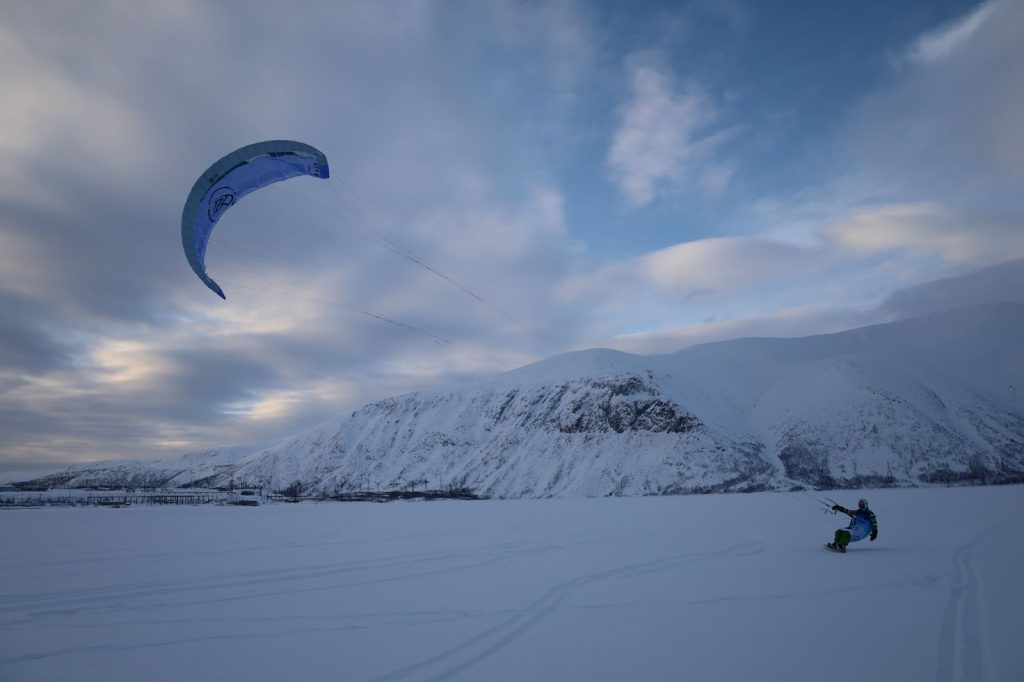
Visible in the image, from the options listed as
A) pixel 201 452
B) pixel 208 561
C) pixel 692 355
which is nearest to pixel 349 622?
pixel 208 561

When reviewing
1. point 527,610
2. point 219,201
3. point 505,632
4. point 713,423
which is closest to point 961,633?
point 527,610

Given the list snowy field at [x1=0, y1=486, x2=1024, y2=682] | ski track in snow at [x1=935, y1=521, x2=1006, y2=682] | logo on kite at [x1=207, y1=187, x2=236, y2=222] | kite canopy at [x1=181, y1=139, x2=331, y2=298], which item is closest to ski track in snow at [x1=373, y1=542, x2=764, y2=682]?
snowy field at [x1=0, y1=486, x2=1024, y2=682]

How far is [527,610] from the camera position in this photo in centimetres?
891

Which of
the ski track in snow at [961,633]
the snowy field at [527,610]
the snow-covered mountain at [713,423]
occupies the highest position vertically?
the snow-covered mountain at [713,423]

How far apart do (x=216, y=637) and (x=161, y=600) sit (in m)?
3.49

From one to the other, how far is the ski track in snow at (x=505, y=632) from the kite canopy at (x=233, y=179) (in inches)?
699

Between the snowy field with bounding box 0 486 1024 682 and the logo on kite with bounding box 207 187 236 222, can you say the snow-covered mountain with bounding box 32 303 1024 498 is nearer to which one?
the snowy field with bounding box 0 486 1024 682

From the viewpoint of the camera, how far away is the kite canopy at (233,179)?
1964 centimetres

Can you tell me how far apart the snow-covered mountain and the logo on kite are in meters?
63.1

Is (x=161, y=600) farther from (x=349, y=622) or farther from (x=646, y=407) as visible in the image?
(x=646, y=407)

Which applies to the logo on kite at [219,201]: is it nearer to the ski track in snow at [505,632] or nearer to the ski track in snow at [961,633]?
the ski track in snow at [505,632]

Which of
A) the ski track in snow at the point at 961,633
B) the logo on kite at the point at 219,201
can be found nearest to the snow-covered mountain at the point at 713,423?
the logo on kite at the point at 219,201

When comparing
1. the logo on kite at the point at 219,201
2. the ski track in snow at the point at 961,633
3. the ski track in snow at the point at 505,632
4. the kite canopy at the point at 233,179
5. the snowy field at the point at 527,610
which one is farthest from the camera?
the logo on kite at the point at 219,201

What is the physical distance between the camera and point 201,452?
6914 inches
